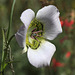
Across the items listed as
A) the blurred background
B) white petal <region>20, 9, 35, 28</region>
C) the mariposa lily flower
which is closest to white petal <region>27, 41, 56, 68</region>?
the mariposa lily flower

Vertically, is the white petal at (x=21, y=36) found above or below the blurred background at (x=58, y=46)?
above

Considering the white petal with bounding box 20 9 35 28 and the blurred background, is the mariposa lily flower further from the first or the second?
the blurred background

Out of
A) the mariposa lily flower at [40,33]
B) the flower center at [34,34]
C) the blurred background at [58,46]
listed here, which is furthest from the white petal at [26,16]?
the blurred background at [58,46]

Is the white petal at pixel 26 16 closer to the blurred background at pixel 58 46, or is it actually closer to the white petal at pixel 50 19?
the white petal at pixel 50 19

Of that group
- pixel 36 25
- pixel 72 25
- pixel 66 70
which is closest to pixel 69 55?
pixel 66 70

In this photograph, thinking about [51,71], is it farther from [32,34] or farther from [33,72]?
[32,34]

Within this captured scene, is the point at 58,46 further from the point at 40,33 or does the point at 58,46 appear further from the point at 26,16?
the point at 26,16
